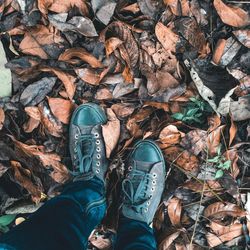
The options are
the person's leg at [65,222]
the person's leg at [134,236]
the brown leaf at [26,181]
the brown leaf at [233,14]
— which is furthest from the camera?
the brown leaf at [26,181]

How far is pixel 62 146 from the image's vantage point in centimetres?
183

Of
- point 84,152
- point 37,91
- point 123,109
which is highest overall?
point 37,91

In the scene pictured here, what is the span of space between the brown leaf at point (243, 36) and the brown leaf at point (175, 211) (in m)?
0.63

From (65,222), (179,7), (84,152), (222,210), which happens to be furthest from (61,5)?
(222,210)

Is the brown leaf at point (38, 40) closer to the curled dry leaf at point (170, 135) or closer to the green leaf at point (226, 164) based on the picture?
the curled dry leaf at point (170, 135)

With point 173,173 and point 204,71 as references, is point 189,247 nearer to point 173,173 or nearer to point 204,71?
point 173,173

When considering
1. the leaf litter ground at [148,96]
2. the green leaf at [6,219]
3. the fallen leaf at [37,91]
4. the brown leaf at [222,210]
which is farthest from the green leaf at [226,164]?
the green leaf at [6,219]

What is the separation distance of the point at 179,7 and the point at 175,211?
76 centimetres

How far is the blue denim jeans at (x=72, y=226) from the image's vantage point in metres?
1.29

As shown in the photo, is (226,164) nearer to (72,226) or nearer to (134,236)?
(134,236)

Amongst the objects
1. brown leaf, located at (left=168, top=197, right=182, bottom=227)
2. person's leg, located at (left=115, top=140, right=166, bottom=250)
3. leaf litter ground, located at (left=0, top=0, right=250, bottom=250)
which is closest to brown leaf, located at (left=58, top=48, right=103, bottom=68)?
leaf litter ground, located at (left=0, top=0, right=250, bottom=250)

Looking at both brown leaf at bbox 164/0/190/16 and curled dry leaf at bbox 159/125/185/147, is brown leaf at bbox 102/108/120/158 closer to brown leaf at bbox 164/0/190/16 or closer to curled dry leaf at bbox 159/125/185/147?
curled dry leaf at bbox 159/125/185/147

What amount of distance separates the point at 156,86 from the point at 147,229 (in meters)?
0.52

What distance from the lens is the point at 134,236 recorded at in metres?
1.59
